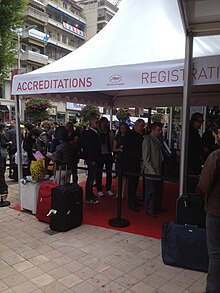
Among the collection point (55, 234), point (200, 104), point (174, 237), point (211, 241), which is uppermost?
point (200, 104)

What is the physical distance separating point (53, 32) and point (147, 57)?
1644 inches

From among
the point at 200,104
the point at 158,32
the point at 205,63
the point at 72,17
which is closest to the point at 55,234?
the point at 205,63

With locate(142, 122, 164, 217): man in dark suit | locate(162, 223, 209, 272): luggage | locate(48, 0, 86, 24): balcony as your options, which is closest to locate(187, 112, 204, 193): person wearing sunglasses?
locate(142, 122, 164, 217): man in dark suit

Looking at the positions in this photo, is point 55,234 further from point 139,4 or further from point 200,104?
point 200,104

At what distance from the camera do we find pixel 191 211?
328 centimetres

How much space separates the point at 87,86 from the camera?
14.9ft

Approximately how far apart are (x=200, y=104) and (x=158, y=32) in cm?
384

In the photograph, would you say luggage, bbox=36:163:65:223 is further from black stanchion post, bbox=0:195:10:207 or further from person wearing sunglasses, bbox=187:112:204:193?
person wearing sunglasses, bbox=187:112:204:193

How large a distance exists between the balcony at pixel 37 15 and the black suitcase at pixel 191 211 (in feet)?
125

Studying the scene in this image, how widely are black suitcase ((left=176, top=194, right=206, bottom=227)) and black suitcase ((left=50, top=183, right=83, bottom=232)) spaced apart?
1.72 m

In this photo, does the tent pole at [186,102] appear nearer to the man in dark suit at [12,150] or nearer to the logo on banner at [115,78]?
the logo on banner at [115,78]

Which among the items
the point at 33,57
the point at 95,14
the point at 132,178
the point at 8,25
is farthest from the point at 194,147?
the point at 95,14

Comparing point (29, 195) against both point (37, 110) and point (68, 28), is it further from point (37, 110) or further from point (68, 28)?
point (68, 28)

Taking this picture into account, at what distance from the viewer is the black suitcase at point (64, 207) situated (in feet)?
14.0
